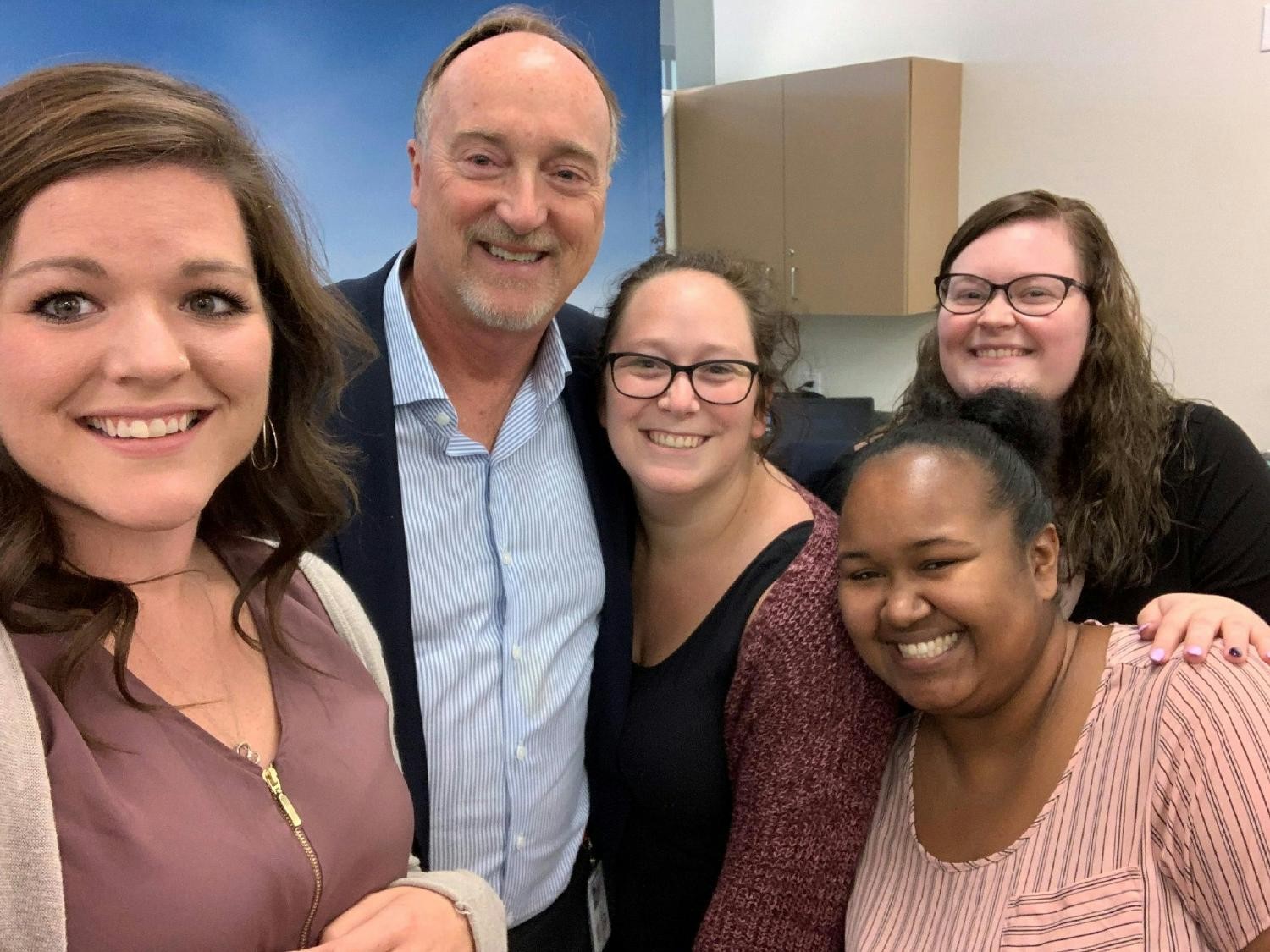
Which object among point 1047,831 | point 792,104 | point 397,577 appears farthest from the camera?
point 792,104

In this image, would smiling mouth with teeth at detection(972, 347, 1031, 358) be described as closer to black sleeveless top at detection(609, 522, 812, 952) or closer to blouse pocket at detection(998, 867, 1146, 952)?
black sleeveless top at detection(609, 522, 812, 952)

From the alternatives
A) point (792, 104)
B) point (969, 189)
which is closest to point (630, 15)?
point (792, 104)

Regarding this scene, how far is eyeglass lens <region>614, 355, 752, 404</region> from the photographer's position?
163 centimetres

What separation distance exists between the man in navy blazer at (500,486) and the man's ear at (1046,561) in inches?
26.6

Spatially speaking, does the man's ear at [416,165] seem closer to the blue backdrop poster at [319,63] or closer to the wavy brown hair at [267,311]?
the wavy brown hair at [267,311]

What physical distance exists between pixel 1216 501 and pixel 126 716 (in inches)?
70.2

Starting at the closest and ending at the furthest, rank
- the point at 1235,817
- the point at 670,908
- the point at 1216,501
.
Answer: the point at 1235,817
the point at 670,908
the point at 1216,501

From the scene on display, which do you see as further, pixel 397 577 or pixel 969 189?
pixel 969 189

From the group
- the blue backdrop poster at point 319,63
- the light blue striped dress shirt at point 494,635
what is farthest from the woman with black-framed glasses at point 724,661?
the blue backdrop poster at point 319,63

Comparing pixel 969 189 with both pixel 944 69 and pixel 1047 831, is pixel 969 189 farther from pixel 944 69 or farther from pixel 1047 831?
pixel 1047 831

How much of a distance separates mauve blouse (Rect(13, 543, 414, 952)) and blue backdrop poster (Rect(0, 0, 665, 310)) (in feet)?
6.53

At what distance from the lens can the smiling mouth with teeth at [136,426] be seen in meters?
0.87

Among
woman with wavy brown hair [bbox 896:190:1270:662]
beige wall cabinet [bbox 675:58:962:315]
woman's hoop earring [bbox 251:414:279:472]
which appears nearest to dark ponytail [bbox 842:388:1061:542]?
woman with wavy brown hair [bbox 896:190:1270:662]

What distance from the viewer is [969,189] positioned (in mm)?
4570
